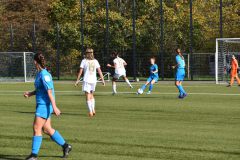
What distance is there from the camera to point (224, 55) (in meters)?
45.3

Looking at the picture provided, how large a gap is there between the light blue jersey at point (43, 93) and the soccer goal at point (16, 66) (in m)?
41.6

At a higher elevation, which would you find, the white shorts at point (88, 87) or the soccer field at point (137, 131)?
the white shorts at point (88, 87)

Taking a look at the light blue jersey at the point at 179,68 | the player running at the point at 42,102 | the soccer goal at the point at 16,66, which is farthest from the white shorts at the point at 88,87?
the soccer goal at the point at 16,66

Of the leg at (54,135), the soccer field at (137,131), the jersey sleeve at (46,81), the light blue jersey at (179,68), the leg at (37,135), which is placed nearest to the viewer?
the leg at (37,135)

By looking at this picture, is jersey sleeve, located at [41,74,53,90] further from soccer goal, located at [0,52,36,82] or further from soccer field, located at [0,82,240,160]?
soccer goal, located at [0,52,36,82]

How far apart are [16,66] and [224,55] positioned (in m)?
18.8

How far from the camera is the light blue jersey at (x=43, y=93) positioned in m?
11.1

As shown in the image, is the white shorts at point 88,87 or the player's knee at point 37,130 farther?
the white shorts at point 88,87

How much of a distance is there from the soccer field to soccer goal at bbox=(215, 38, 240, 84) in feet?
65.4

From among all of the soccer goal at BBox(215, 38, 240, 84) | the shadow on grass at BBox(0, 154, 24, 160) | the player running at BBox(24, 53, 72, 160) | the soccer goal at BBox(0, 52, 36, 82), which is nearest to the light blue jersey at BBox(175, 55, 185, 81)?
the shadow on grass at BBox(0, 154, 24, 160)

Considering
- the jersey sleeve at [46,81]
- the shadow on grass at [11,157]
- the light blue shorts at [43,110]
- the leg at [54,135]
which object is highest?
the jersey sleeve at [46,81]

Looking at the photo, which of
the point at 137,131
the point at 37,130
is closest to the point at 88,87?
the point at 137,131

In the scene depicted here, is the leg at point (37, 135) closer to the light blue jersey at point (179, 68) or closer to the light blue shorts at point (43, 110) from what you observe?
the light blue shorts at point (43, 110)

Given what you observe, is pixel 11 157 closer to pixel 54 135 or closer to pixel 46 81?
pixel 54 135
